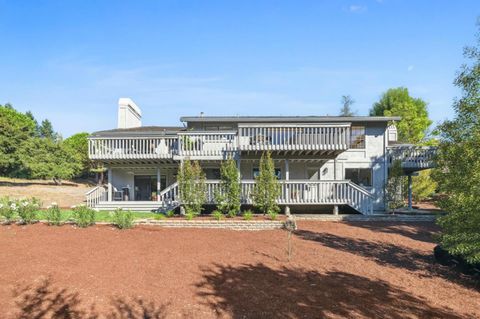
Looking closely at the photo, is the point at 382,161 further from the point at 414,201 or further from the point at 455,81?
the point at 455,81

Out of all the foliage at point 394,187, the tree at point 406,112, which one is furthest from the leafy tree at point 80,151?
the tree at point 406,112

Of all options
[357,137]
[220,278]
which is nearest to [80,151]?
[357,137]

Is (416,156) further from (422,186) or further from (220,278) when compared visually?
(220,278)

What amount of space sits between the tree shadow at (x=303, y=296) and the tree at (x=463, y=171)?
2006mm

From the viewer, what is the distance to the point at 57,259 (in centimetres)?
855

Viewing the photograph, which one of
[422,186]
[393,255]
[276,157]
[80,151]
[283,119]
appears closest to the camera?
[393,255]

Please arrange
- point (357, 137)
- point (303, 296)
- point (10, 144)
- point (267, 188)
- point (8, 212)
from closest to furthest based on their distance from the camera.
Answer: point (303, 296) < point (8, 212) < point (267, 188) < point (357, 137) < point (10, 144)

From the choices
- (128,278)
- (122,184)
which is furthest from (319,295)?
(122,184)

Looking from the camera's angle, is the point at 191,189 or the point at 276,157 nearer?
the point at 191,189

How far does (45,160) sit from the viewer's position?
33.0 metres

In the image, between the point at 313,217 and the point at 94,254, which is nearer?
the point at 94,254

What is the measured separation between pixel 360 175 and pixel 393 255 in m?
11.8

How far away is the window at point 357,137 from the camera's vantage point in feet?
68.3

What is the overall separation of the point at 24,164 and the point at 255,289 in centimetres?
3325
